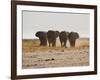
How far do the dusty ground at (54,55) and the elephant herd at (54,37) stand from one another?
0.04m

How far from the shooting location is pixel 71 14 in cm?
206

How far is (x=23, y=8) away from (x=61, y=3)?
1.21 ft

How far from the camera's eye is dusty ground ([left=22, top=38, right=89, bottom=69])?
1925 mm

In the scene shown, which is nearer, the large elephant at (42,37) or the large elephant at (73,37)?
the large elephant at (42,37)

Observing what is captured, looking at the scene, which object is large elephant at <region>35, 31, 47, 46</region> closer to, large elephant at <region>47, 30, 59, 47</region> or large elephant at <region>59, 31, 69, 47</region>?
large elephant at <region>47, 30, 59, 47</region>

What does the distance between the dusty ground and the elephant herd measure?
41 mm

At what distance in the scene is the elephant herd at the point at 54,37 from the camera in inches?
77.7

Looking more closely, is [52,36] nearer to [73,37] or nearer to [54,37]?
[54,37]

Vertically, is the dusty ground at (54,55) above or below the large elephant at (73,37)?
below

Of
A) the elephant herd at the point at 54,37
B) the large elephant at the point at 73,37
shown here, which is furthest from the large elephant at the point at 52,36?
the large elephant at the point at 73,37

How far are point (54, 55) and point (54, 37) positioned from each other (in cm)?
17

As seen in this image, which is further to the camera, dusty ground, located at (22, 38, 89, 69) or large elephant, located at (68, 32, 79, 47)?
large elephant, located at (68, 32, 79, 47)

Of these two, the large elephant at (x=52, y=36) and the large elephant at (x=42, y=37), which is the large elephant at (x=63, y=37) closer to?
the large elephant at (x=52, y=36)

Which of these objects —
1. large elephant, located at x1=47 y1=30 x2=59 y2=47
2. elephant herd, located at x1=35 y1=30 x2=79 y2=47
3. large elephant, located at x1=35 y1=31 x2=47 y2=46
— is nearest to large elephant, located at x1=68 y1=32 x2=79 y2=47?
elephant herd, located at x1=35 y1=30 x2=79 y2=47
